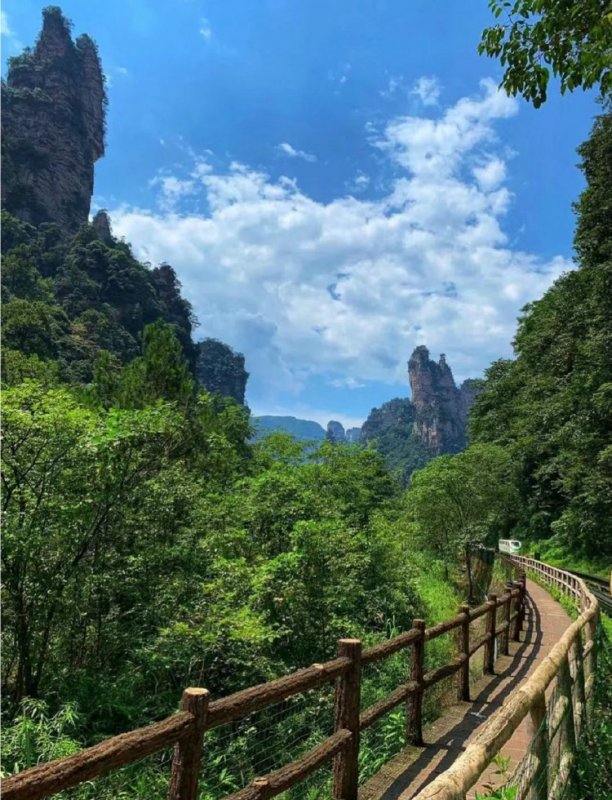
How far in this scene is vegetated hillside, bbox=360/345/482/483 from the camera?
521ft

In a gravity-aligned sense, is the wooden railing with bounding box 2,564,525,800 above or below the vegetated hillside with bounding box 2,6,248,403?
below

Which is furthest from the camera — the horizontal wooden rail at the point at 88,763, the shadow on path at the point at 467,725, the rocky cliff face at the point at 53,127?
the rocky cliff face at the point at 53,127

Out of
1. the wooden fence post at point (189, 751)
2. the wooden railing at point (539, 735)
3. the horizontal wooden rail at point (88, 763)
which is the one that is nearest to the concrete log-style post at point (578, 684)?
the wooden railing at point (539, 735)

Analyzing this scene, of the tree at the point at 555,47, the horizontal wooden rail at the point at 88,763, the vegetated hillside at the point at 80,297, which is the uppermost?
the vegetated hillside at the point at 80,297

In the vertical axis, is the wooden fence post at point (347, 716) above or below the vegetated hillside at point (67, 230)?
below

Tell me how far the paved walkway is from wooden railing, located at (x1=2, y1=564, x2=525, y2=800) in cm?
30

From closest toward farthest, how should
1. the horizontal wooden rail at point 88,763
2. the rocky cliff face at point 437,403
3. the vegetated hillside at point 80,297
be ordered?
the horizontal wooden rail at point 88,763 → the vegetated hillside at point 80,297 → the rocky cliff face at point 437,403

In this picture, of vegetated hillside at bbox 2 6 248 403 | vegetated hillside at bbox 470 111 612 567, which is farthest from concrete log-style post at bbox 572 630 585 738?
vegetated hillside at bbox 2 6 248 403

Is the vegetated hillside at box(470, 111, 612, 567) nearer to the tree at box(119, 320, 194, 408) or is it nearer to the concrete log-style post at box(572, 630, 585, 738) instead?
the tree at box(119, 320, 194, 408)

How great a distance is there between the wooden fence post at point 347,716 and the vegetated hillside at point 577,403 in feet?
70.8

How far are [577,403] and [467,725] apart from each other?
29.0 m

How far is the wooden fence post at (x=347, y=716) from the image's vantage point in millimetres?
4023

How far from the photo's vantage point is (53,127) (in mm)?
84812

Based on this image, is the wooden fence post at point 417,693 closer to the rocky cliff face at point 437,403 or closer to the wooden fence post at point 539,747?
the wooden fence post at point 539,747
